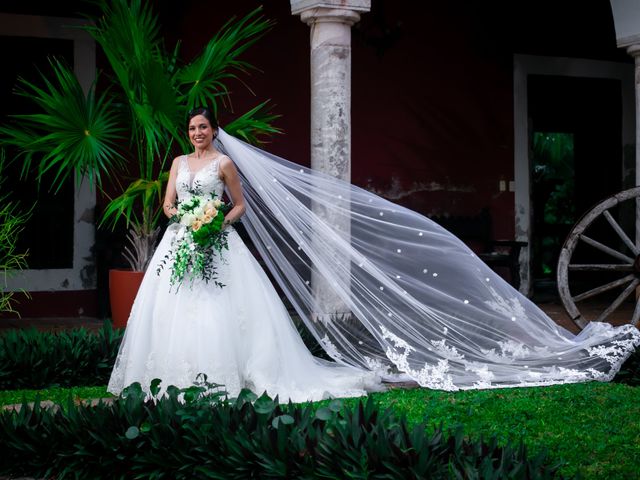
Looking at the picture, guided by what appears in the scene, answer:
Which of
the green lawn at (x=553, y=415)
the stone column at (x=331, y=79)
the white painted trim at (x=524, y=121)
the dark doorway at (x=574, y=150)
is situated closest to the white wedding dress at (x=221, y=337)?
the green lawn at (x=553, y=415)

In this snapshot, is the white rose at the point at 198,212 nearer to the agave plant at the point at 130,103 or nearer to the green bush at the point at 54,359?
the green bush at the point at 54,359

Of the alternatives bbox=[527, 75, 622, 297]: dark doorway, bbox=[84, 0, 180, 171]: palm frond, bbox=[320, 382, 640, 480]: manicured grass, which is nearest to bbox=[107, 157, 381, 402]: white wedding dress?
bbox=[320, 382, 640, 480]: manicured grass

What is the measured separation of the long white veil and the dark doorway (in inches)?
199

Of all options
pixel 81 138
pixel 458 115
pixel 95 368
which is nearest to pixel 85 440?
pixel 95 368

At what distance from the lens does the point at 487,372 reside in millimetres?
5473

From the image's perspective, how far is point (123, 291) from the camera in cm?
728

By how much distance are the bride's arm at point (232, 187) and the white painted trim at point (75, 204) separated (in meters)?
3.33

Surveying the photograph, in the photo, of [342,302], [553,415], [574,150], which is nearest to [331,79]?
Result: [342,302]

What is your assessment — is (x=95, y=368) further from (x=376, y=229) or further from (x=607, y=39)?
(x=607, y=39)

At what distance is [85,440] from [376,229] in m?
2.23

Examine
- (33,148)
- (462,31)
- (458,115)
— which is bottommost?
(33,148)

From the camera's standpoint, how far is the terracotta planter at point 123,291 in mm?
7230

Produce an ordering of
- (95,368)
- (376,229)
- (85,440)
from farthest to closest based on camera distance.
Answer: (95,368) → (376,229) → (85,440)

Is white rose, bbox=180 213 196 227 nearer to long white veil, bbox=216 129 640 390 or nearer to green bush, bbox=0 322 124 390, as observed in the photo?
long white veil, bbox=216 129 640 390
